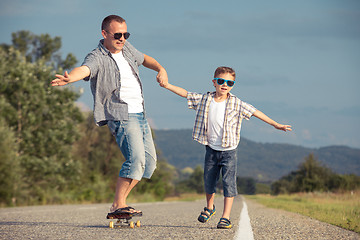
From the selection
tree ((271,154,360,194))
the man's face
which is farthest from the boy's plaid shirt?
tree ((271,154,360,194))

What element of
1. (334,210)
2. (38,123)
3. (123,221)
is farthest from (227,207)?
(38,123)

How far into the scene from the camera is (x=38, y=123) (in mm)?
27438

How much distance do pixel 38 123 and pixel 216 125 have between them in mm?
23291

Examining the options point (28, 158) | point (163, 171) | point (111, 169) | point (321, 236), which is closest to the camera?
point (321, 236)

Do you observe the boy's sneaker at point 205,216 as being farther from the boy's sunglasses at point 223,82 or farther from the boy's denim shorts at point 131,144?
the boy's sunglasses at point 223,82

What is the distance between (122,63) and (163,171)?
40.9 meters

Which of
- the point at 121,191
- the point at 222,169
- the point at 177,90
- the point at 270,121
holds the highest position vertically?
the point at 177,90

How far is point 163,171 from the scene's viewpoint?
152 feet

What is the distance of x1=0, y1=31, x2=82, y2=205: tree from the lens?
1039 inches

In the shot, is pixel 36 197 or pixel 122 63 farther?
pixel 36 197

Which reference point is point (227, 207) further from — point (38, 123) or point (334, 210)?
point (38, 123)

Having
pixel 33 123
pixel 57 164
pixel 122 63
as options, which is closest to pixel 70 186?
pixel 57 164

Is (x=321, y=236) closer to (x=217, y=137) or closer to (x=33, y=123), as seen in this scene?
(x=217, y=137)

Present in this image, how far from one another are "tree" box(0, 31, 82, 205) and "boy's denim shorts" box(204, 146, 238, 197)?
71.0ft
